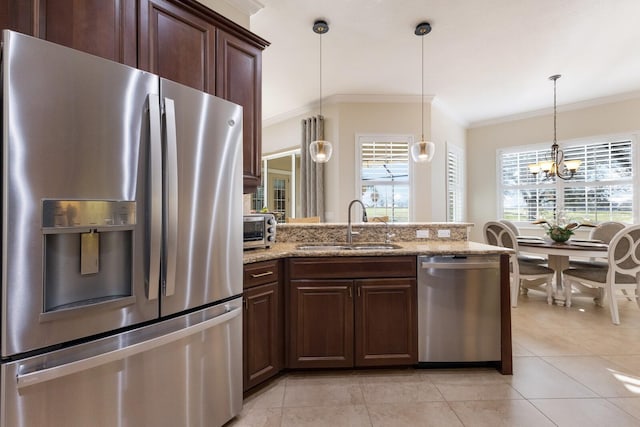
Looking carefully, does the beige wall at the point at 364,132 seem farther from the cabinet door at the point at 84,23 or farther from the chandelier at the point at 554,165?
the cabinet door at the point at 84,23

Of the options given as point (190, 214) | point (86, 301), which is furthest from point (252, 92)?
point (86, 301)

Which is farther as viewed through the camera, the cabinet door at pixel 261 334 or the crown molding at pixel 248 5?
the crown molding at pixel 248 5

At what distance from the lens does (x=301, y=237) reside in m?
2.83

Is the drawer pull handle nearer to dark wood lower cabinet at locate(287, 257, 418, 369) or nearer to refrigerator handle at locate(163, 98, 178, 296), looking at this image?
dark wood lower cabinet at locate(287, 257, 418, 369)

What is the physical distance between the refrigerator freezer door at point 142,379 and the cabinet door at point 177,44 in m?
1.40

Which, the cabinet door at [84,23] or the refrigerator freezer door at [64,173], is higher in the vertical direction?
the cabinet door at [84,23]

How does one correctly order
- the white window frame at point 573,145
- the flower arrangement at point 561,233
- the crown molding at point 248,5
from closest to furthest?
the crown molding at point 248,5
the flower arrangement at point 561,233
the white window frame at point 573,145

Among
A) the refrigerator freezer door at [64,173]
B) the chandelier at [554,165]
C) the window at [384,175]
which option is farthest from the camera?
the window at [384,175]

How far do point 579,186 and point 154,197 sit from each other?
679 centimetres

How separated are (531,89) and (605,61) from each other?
0.98 meters

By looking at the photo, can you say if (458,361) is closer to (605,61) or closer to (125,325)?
(125,325)

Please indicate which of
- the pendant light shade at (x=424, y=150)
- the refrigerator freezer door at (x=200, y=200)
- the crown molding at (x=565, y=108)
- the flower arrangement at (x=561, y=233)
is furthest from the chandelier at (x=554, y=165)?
the refrigerator freezer door at (x=200, y=200)

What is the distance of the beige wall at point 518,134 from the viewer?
198 inches

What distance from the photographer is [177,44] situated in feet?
5.99
